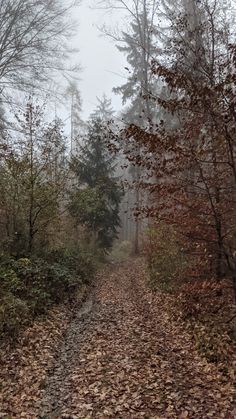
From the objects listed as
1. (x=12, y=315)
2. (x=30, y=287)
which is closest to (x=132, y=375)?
(x=12, y=315)

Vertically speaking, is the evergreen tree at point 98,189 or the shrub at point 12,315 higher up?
the evergreen tree at point 98,189

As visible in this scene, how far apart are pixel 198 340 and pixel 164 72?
15.7ft

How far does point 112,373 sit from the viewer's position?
6.01m

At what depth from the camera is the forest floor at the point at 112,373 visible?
16.1 ft

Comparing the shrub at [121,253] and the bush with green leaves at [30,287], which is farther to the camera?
the shrub at [121,253]

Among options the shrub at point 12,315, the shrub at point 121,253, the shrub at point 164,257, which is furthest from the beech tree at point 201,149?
the shrub at point 121,253

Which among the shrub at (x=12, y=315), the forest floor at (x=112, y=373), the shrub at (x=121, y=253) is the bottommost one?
the forest floor at (x=112, y=373)

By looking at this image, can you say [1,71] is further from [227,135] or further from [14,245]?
[227,135]

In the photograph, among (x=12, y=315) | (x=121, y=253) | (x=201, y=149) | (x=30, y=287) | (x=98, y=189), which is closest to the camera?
(x=201, y=149)

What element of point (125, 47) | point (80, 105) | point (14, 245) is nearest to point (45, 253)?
point (14, 245)

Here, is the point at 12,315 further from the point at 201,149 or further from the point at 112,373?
the point at 201,149

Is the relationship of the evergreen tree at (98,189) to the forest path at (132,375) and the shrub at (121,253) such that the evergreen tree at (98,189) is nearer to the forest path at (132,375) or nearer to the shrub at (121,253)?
the shrub at (121,253)

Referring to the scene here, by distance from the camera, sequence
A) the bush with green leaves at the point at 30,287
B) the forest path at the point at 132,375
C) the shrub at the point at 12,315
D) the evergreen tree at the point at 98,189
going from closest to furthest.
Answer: the forest path at the point at 132,375 → the shrub at the point at 12,315 → the bush with green leaves at the point at 30,287 → the evergreen tree at the point at 98,189

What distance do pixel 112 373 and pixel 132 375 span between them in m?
0.34
